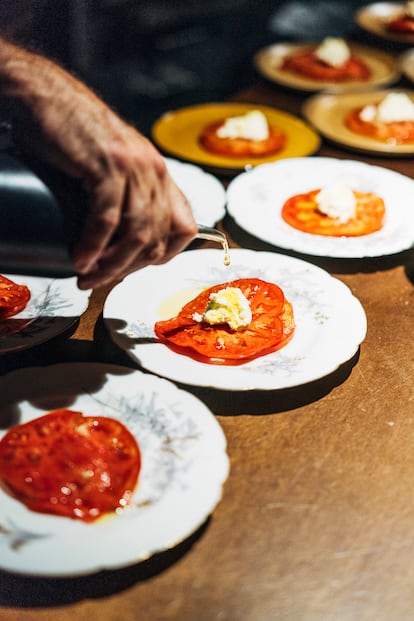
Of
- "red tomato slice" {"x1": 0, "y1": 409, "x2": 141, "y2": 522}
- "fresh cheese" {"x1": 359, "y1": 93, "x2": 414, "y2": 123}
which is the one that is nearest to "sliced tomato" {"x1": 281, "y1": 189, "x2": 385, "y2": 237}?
"fresh cheese" {"x1": 359, "y1": 93, "x2": 414, "y2": 123}

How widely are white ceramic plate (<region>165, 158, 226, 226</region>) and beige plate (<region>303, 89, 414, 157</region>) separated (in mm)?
689

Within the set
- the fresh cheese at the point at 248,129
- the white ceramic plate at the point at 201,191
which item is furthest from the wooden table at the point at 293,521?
the fresh cheese at the point at 248,129

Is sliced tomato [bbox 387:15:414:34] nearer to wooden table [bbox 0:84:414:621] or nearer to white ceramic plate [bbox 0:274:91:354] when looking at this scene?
wooden table [bbox 0:84:414:621]

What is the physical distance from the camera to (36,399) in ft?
4.70

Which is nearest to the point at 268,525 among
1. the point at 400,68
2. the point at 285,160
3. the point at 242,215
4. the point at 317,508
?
the point at 317,508

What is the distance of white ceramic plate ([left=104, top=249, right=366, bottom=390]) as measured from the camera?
5.04 ft

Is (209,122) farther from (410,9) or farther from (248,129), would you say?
(410,9)

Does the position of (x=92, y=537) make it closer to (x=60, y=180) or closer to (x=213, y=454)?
(x=213, y=454)

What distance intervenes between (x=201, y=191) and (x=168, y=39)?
385 centimetres

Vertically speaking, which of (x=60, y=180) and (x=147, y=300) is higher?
(x=60, y=180)

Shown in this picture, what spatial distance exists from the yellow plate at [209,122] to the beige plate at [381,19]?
1.40 meters

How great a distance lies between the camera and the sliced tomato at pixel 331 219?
7.11 feet

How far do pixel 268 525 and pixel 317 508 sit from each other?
102 millimetres

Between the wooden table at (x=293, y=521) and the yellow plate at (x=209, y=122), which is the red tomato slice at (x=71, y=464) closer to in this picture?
the wooden table at (x=293, y=521)
